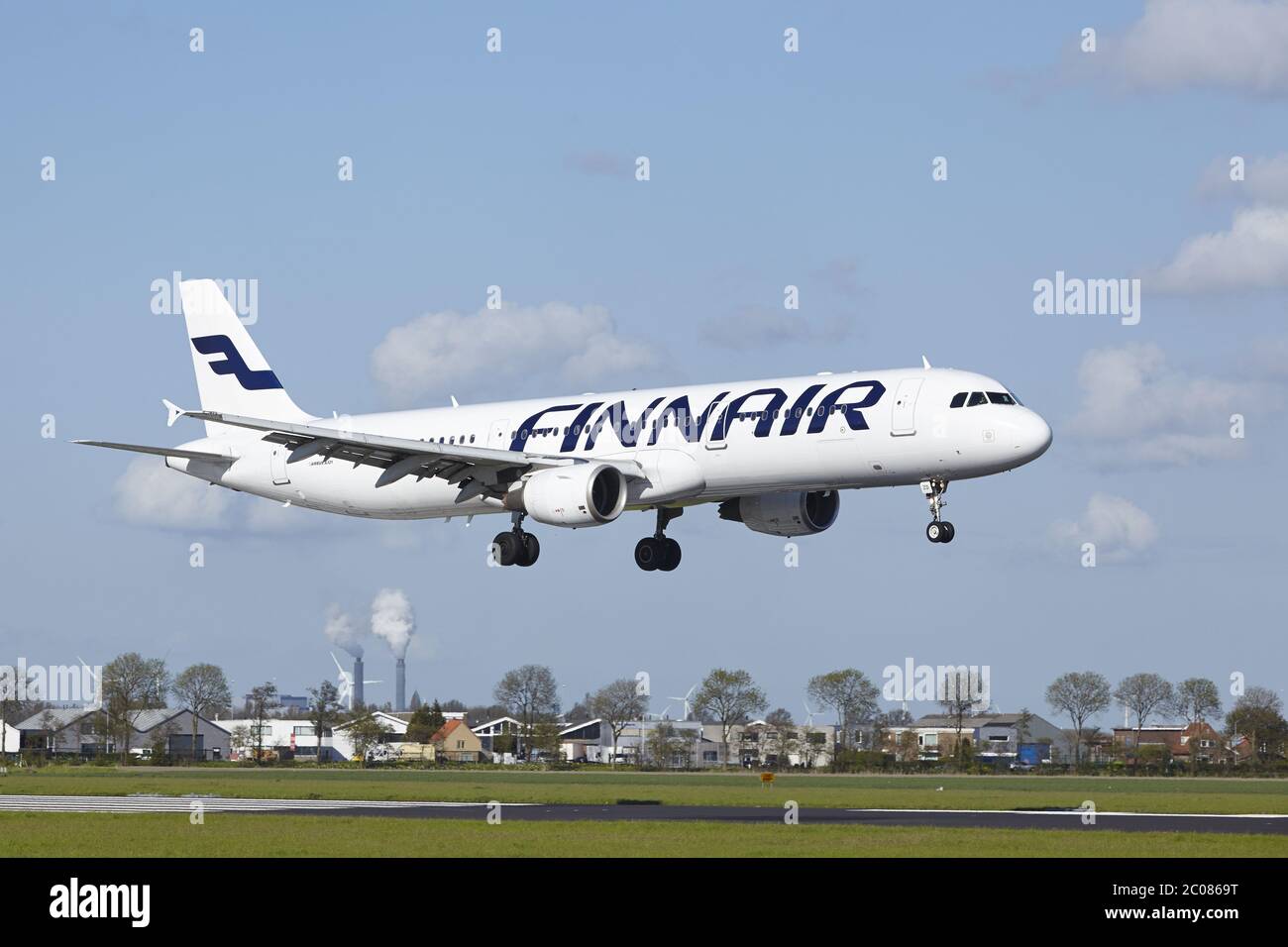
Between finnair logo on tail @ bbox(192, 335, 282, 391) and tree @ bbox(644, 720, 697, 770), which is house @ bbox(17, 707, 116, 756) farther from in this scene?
finnair logo on tail @ bbox(192, 335, 282, 391)

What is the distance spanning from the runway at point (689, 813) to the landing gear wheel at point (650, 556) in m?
8.09

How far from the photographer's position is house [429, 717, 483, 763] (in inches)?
6388

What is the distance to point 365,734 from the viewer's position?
15400cm

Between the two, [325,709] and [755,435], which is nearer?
[755,435]

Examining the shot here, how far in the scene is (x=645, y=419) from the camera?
183 ft

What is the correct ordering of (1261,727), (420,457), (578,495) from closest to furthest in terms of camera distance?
(578,495), (420,457), (1261,727)

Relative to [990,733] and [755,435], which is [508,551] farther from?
[990,733]

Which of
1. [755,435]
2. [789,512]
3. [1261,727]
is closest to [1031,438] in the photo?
[755,435]

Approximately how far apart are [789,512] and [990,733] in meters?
123

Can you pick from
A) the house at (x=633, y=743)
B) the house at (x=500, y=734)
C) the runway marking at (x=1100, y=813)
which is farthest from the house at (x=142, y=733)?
the runway marking at (x=1100, y=813)

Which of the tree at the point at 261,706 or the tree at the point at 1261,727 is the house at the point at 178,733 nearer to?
the tree at the point at 261,706
